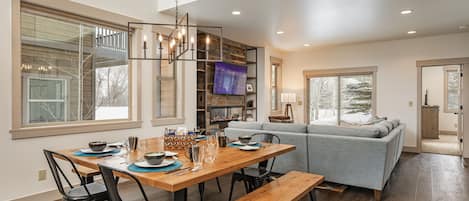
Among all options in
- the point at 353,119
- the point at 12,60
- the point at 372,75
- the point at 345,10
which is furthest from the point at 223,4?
the point at 372,75

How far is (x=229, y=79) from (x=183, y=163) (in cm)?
455

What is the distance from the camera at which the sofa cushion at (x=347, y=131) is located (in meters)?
3.54

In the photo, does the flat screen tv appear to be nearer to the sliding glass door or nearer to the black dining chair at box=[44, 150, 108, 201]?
the sliding glass door

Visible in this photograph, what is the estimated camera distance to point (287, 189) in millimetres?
2473

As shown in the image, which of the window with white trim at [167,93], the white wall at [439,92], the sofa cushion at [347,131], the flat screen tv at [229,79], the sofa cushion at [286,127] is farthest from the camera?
the white wall at [439,92]

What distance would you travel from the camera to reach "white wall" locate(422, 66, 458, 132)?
9.17 meters

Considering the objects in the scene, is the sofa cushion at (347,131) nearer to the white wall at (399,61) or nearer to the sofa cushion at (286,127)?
the sofa cushion at (286,127)

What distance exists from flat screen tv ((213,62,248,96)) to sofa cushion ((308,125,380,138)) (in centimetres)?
269

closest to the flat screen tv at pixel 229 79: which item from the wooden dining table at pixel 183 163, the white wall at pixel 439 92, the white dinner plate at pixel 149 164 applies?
the wooden dining table at pixel 183 163

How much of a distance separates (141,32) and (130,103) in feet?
3.47

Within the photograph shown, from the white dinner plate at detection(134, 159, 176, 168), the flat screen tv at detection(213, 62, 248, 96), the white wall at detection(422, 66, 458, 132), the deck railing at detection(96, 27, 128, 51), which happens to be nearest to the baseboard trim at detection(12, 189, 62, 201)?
the deck railing at detection(96, 27, 128, 51)

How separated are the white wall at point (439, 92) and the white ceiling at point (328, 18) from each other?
3.95 m

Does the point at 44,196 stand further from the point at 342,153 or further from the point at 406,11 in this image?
the point at 406,11

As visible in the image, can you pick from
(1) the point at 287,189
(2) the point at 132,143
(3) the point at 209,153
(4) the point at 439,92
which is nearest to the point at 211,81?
(2) the point at 132,143
